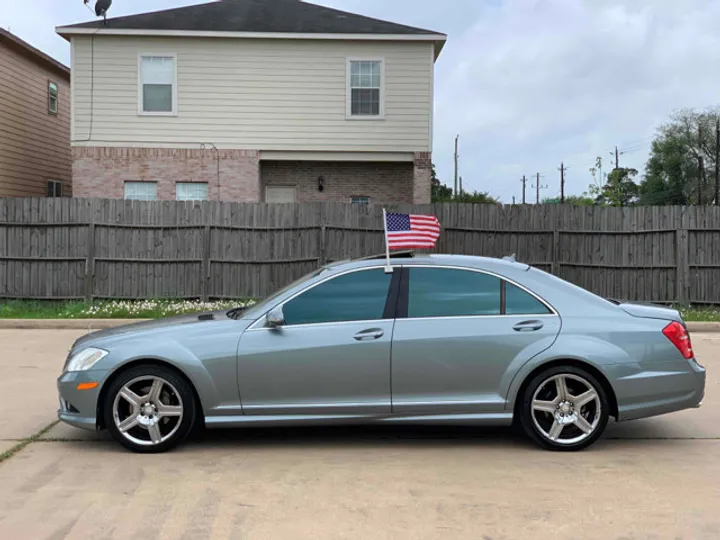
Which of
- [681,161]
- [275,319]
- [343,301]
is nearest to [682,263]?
[343,301]

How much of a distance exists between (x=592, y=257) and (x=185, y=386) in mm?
12647

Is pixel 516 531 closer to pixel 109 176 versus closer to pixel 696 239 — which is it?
pixel 696 239

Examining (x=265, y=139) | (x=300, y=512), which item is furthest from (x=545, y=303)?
(x=265, y=139)

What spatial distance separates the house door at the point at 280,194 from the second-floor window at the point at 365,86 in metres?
2.70

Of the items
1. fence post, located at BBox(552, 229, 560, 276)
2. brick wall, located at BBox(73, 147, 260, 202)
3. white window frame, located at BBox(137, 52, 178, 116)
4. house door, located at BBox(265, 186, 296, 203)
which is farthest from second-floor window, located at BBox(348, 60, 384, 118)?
fence post, located at BBox(552, 229, 560, 276)

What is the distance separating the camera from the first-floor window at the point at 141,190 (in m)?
21.0

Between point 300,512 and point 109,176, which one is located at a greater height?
point 109,176

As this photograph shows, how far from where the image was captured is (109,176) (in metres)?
20.9

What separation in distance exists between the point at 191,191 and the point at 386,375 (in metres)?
15.9

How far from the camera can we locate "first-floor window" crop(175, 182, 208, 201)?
831 inches

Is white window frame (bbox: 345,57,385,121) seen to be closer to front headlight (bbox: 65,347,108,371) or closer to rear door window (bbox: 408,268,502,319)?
rear door window (bbox: 408,268,502,319)

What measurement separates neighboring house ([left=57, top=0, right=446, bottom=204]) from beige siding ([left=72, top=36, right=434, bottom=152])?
0.03m

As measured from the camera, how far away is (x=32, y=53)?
23.8 meters

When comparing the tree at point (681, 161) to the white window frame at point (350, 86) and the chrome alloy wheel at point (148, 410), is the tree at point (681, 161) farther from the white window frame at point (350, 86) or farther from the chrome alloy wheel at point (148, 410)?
the chrome alloy wheel at point (148, 410)
